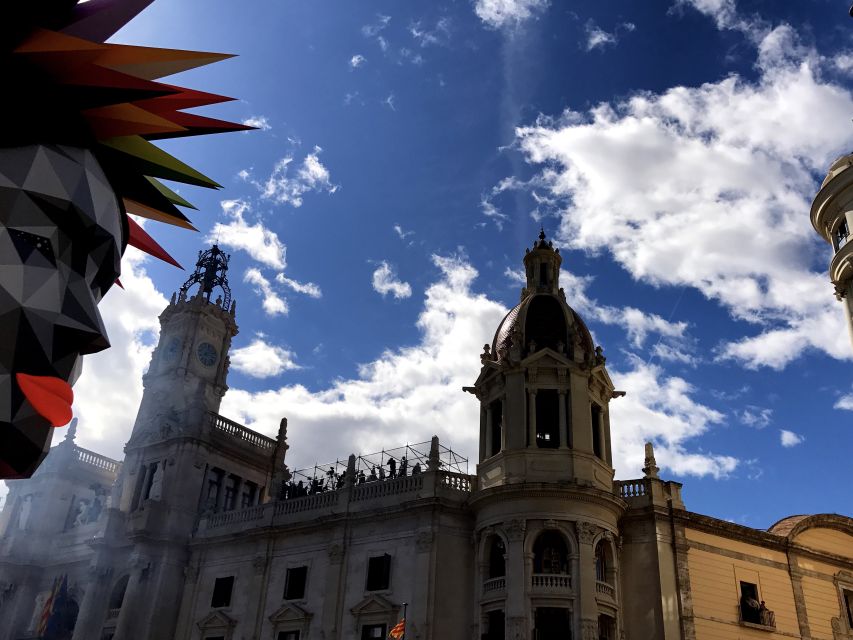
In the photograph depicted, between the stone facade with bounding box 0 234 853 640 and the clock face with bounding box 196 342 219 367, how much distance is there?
4.65 meters

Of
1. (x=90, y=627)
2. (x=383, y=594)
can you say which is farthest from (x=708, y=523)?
(x=90, y=627)

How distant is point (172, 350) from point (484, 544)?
91.2 ft

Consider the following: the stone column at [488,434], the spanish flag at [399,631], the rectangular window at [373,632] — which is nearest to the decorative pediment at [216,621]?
the rectangular window at [373,632]

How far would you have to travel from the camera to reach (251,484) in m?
51.5

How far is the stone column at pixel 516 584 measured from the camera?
107 feet

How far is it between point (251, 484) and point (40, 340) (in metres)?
41.9

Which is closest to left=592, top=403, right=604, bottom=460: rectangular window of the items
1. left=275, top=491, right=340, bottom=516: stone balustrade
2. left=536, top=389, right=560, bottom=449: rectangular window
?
left=536, top=389, right=560, bottom=449: rectangular window

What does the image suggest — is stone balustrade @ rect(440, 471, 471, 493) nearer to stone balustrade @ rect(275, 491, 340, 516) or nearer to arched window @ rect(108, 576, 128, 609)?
stone balustrade @ rect(275, 491, 340, 516)

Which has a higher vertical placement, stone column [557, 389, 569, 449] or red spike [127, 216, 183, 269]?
stone column [557, 389, 569, 449]

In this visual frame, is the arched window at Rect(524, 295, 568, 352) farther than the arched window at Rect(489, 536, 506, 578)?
Yes

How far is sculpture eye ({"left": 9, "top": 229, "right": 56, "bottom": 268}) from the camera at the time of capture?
11.4 meters

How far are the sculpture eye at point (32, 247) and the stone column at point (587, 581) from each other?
27329mm

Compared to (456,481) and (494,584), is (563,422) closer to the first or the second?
(456,481)

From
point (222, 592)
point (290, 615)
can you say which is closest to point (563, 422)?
point (290, 615)
